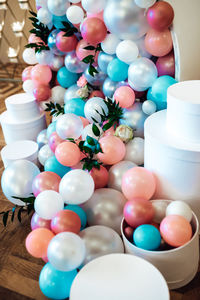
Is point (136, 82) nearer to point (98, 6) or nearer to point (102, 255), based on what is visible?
point (98, 6)

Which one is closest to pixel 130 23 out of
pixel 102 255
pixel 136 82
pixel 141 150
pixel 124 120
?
pixel 136 82

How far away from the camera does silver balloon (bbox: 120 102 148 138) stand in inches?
63.9

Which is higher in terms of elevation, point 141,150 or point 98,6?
point 98,6

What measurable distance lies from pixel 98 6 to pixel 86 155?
2.47 feet

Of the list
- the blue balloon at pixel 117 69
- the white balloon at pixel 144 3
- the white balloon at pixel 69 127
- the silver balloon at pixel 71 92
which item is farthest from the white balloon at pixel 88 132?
the white balloon at pixel 144 3

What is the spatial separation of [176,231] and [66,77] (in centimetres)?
127

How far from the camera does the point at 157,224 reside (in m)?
1.22

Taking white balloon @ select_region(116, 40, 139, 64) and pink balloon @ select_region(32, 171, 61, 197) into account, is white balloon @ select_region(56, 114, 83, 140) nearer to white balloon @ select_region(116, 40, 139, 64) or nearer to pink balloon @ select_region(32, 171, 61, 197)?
pink balloon @ select_region(32, 171, 61, 197)

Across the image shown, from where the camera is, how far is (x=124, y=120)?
65.0 inches

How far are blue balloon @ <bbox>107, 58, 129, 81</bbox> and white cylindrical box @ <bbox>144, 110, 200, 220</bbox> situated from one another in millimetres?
363

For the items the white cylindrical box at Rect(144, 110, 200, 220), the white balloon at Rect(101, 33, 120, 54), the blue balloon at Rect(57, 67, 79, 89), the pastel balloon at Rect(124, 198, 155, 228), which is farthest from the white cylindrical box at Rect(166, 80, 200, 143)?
the blue balloon at Rect(57, 67, 79, 89)

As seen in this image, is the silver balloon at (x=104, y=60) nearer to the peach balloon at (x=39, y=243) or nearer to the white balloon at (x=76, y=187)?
the white balloon at (x=76, y=187)

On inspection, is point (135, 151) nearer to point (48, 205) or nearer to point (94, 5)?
point (48, 205)

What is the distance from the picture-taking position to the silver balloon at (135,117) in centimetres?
162
